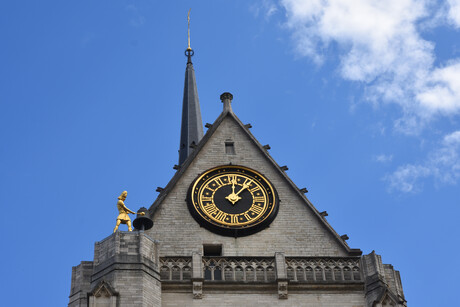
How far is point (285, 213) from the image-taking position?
2770cm

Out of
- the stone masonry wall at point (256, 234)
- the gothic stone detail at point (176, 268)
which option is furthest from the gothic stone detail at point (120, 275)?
the stone masonry wall at point (256, 234)

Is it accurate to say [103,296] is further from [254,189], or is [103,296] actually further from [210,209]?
[254,189]

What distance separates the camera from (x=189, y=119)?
37000mm

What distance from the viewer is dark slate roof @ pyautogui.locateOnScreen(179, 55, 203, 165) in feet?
115

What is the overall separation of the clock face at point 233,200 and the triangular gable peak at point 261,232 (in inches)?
9.4

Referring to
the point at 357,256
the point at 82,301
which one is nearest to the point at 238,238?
the point at 357,256

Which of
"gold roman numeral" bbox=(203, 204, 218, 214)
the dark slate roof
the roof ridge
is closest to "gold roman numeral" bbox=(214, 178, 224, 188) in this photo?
"gold roman numeral" bbox=(203, 204, 218, 214)

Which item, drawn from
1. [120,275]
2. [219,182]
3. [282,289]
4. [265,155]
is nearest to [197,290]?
[120,275]

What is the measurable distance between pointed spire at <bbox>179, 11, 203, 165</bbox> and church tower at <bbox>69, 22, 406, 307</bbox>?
4.77 m

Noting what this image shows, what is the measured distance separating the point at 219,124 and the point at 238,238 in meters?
4.58

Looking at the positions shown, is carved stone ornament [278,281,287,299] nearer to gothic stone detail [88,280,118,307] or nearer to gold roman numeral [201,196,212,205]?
gold roman numeral [201,196,212,205]

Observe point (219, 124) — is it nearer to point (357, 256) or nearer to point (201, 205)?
point (201, 205)

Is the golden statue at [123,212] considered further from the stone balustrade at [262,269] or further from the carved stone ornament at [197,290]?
the carved stone ornament at [197,290]

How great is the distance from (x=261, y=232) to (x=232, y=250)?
1070 mm
